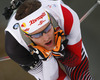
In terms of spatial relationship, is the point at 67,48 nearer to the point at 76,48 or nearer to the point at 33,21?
the point at 76,48

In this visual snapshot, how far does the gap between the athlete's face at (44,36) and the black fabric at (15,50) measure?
0.29 ft

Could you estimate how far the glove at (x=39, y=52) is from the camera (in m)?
0.62

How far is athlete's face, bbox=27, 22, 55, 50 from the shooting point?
21.3 inches

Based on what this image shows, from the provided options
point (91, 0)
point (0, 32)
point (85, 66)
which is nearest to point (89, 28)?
point (91, 0)

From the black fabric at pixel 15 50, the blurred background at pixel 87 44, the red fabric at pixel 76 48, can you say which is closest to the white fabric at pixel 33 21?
the black fabric at pixel 15 50

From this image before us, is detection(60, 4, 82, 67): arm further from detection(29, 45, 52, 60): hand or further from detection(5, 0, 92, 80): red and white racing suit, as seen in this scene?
detection(29, 45, 52, 60): hand

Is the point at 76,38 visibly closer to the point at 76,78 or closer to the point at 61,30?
the point at 61,30

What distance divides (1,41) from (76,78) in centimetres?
93

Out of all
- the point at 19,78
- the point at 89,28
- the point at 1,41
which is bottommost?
the point at 19,78

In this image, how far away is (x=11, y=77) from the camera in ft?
4.63

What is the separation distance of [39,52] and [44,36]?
99mm

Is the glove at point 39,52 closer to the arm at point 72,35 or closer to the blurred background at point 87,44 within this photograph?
the arm at point 72,35

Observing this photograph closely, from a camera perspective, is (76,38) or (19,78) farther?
(19,78)

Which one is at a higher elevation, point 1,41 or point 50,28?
point 50,28
